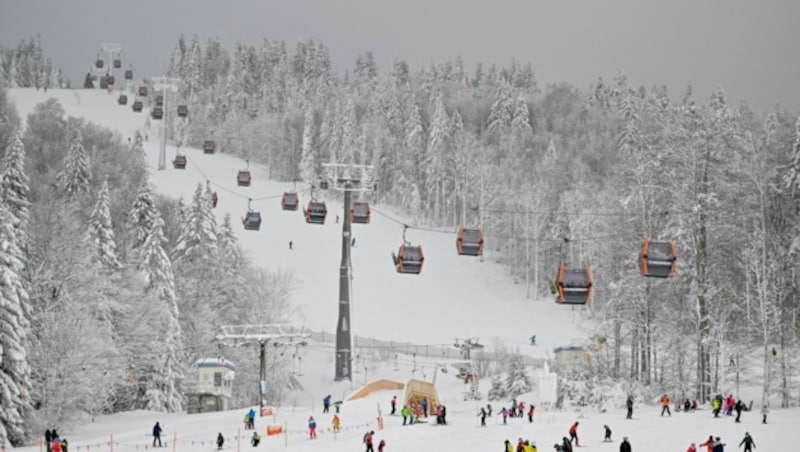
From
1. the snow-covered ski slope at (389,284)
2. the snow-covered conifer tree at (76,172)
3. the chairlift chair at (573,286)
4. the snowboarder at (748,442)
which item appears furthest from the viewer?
the snow-covered conifer tree at (76,172)

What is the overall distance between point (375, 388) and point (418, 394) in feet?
15.2

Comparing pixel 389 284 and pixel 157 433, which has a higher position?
pixel 389 284

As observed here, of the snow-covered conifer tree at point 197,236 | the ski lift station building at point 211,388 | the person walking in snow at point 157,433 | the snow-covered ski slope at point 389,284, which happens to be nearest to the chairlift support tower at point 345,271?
the ski lift station building at point 211,388

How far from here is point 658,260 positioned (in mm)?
29016

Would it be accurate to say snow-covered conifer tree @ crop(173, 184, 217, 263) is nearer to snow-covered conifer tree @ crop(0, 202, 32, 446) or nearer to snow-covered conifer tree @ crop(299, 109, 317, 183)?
snow-covered conifer tree @ crop(0, 202, 32, 446)

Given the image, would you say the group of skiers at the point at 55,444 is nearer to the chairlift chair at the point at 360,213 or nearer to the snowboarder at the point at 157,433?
the snowboarder at the point at 157,433

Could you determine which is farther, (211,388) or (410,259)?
(211,388)

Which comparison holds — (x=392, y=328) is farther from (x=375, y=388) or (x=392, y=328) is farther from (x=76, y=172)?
(x=375, y=388)

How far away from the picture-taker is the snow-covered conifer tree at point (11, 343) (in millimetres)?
32938

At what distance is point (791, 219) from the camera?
45344 millimetres

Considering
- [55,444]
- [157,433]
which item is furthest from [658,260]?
[55,444]

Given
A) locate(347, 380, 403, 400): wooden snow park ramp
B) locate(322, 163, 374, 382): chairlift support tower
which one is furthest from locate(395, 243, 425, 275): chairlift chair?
locate(347, 380, 403, 400): wooden snow park ramp

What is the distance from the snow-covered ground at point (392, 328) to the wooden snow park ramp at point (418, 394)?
104 cm

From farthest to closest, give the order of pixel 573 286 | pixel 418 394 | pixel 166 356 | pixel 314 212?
pixel 166 356 → pixel 314 212 → pixel 418 394 → pixel 573 286
